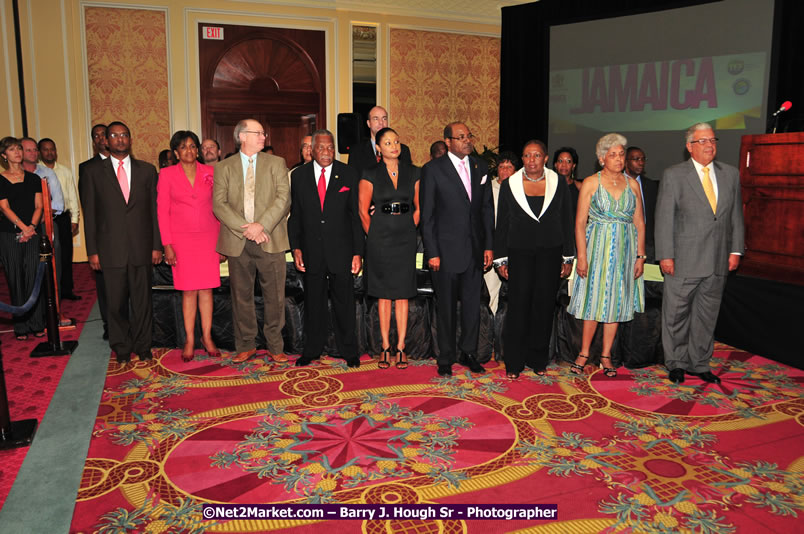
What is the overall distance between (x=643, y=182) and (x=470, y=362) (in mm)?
2485

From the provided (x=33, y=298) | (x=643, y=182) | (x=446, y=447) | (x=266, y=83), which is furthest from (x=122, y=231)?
(x=266, y=83)

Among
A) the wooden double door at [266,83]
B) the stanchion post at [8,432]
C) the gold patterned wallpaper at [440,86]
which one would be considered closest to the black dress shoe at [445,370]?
the stanchion post at [8,432]

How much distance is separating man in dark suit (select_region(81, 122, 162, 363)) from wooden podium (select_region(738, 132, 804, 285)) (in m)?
4.63

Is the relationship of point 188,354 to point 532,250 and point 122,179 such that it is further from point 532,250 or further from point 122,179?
point 532,250

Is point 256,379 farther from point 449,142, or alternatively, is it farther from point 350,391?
point 449,142

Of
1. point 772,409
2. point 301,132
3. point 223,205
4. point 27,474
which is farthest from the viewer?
point 301,132

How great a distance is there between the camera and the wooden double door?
27.9ft

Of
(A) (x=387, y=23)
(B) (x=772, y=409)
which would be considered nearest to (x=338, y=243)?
(B) (x=772, y=409)

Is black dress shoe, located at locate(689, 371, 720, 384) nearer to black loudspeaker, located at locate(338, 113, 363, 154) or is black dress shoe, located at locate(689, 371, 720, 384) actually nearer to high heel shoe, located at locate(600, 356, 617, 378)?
high heel shoe, located at locate(600, 356, 617, 378)

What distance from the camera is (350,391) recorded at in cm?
379

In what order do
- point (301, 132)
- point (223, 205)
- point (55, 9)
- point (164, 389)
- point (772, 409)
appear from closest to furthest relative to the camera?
point (772, 409)
point (164, 389)
point (223, 205)
point (55, 9)
point (301, 132)

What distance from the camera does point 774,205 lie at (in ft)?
15.2

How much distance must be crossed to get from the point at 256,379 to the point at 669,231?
292cm

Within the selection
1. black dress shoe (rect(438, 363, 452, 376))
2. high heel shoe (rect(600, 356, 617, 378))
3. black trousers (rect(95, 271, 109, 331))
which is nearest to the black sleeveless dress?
black dress shoe (rect(438, 363, 452, 376))
